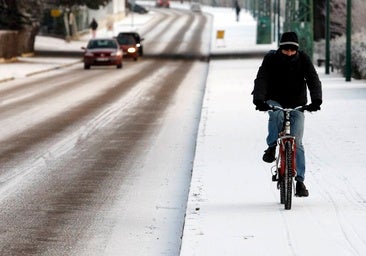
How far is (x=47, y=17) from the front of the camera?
88000mm

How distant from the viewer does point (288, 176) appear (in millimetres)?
11234

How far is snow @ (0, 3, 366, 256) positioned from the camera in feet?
30.6

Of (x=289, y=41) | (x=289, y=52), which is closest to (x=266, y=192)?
(x=289, y=52)

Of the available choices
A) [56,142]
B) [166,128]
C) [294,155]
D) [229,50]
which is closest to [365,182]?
[294,155]

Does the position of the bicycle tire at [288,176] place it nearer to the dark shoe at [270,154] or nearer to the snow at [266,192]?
the snow at [266,192]

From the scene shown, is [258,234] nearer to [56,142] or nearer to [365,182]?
[365,182]

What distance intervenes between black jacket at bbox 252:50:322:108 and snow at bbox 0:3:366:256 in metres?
1.05

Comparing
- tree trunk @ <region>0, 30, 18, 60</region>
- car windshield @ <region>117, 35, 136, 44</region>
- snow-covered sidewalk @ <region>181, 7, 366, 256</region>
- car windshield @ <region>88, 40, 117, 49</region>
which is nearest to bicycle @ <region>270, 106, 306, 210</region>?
snow-covered sidewalk @ <region>181, 7, 366, 256</region>

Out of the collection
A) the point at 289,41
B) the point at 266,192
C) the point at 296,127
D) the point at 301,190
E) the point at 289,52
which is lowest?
the point at 266,192

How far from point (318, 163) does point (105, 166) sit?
9.63 ft

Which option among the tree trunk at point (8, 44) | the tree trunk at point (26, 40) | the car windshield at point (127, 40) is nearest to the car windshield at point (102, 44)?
the tree trunk at point (8, 44)

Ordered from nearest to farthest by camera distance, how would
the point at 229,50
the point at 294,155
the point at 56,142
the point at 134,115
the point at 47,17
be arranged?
the point at 294,155 < the point at 56,142 < the point at 134,115 < the point at 229,50 < the point at 47,17

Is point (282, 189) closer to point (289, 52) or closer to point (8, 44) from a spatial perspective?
point (289, 52)

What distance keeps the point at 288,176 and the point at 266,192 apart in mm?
1153
